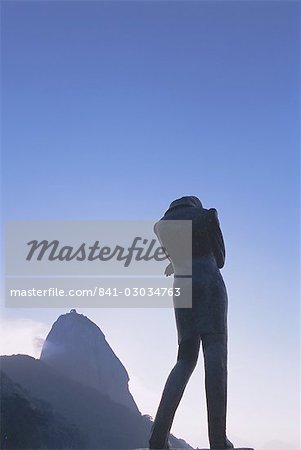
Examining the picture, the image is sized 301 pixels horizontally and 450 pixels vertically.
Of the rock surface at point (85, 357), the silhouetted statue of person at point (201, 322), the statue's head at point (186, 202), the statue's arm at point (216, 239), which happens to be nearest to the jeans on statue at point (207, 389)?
the silhouetted statue of person at point (201, 322)

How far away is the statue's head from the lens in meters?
8.83

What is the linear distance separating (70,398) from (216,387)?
10614cm

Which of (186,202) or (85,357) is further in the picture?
(85,357)

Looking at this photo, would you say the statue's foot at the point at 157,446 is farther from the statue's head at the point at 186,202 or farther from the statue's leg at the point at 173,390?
the statue's head at the point at 186,202

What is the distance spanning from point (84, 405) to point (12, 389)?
128 feet

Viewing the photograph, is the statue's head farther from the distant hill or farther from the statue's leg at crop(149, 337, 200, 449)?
the distant hill

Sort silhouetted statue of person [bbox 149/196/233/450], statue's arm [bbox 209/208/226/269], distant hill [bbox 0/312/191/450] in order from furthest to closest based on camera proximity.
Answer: distant hill [bbox 0/312/191/450], statue's arm [bbox 209/208/226/269], silhouetted statue of person [bbox 149/196/233/450]

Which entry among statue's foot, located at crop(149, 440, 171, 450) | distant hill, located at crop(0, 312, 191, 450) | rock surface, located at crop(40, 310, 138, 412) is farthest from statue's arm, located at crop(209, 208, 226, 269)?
rock surface, located at crop(40, 310, 138, 412)

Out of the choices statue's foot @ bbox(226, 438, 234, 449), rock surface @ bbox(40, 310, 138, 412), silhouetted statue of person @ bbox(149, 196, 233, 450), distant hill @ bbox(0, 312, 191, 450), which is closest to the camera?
statue's foot @ bbox(226, 438, 234, 449)

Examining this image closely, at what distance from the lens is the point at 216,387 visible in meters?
7.76

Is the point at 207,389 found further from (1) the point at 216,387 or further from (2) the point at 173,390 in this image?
(2) the point at 173,390

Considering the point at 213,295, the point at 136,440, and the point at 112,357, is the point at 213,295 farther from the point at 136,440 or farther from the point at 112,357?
the point at 112,357

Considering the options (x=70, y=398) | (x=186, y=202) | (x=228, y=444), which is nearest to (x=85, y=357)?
(x=70, y=398)

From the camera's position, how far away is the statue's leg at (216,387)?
7656 millimetres
